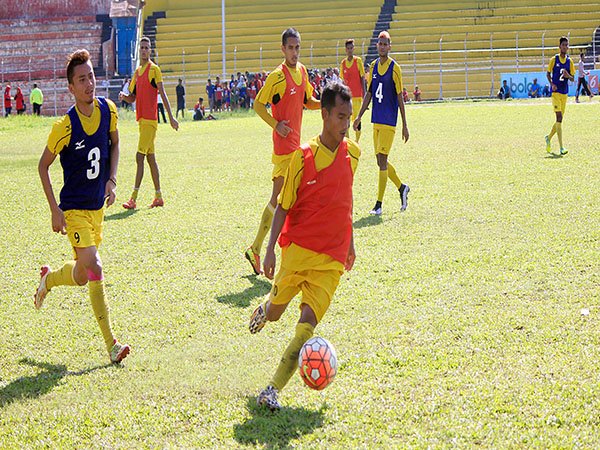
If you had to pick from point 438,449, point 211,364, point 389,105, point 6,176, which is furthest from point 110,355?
point 6,176

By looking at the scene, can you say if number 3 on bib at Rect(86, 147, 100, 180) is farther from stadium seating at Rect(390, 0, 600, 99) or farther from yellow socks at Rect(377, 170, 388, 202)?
stadium seating at Rect(390, 0, 600, 99)

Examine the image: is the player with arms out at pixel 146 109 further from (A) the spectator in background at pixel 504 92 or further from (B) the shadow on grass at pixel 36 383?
(A) the spectator in background at pixel 504 92

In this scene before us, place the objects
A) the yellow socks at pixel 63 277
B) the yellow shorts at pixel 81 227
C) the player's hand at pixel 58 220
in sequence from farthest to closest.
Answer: the yellow socks at pixel 63 277 < the yellow shorts at pixel 81 227 < the player's hand at pixel 58 220

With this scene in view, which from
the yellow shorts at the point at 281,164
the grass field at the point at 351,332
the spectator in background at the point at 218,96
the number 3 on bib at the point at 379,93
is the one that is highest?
the spectator in background at the point at 218,96

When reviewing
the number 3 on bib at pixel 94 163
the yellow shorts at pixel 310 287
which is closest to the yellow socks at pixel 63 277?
the number 3 on bib at pixel 94 163

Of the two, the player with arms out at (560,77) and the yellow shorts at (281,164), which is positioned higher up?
the player with arms out at (560,77)

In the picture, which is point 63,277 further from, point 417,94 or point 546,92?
point 417,94

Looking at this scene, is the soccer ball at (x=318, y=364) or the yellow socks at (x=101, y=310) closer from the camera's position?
the soccer ball at (x=318, y=364)

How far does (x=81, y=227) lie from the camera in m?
6.17

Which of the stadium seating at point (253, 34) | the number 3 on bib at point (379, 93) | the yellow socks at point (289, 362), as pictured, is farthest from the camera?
the stadium seating at point (253, 34)

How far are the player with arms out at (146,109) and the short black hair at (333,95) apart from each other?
827 centimetres

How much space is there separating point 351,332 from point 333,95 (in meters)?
2.06

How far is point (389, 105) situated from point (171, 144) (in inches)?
557

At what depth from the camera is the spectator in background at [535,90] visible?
4319 centimetres
